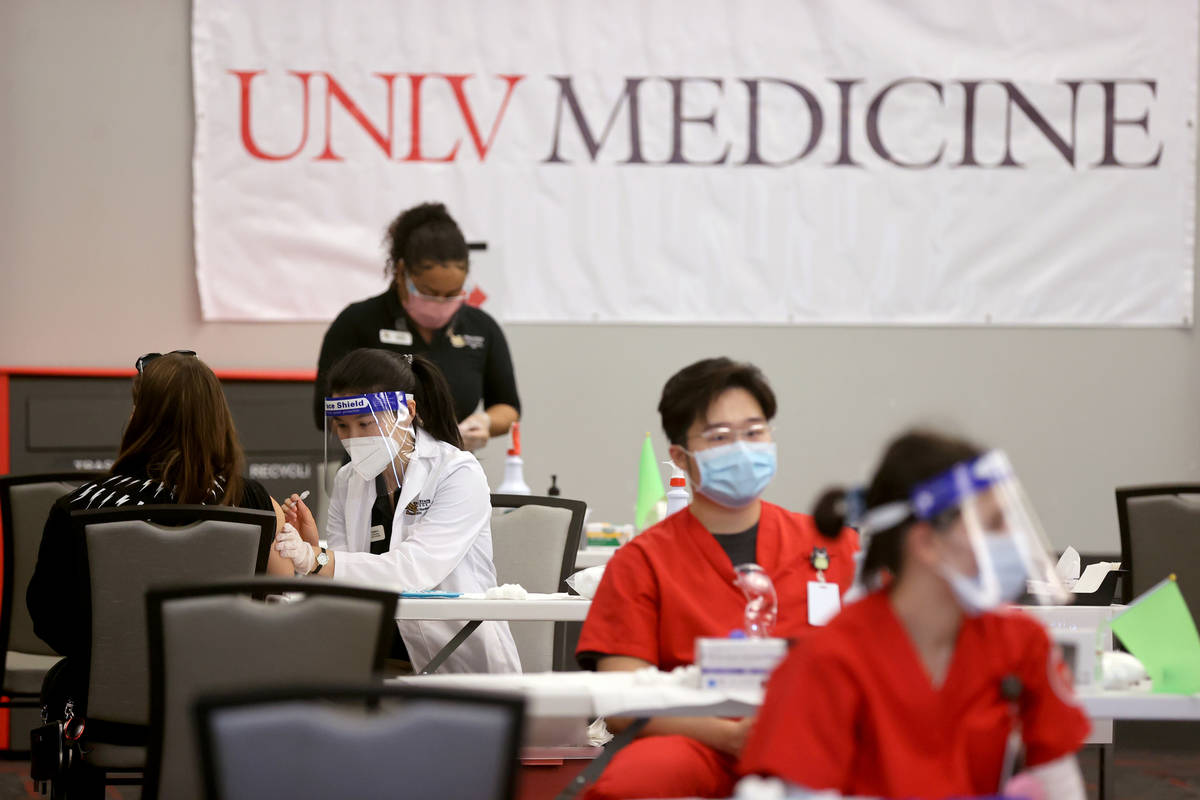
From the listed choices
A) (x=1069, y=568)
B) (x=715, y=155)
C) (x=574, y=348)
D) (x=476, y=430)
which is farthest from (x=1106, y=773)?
(x=715, y=155)

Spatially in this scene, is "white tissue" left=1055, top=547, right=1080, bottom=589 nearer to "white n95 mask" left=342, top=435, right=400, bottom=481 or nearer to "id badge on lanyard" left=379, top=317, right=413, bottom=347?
"white n95 mask" left=342, top=435, right=400, bottom=481

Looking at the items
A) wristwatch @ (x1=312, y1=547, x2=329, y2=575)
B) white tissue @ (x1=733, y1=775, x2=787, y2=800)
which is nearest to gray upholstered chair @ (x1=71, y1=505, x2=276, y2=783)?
wristwatch @ (x1=312, y1=547, x2=329, y2=575)

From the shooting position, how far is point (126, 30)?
200 inches

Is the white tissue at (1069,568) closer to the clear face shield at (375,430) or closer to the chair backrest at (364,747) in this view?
the clear face shield at (375,430)

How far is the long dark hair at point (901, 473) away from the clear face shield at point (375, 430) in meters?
1.68

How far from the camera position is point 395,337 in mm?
4094

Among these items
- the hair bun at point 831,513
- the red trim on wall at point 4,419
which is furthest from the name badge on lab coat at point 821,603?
the red trim on wall at point 4,419

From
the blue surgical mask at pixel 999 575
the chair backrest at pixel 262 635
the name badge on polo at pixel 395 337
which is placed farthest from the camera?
the name badge on polo at pixel 395 337

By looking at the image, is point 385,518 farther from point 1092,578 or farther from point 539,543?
point 1092,578

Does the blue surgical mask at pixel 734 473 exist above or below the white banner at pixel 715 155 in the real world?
below

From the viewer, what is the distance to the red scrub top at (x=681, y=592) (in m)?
A: 2.18

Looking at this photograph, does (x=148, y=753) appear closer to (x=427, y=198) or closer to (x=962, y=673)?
(x=962, y=673)

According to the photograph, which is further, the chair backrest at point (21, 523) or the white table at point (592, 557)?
the white table at point (592, 557)

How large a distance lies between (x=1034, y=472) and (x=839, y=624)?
3999 mm
